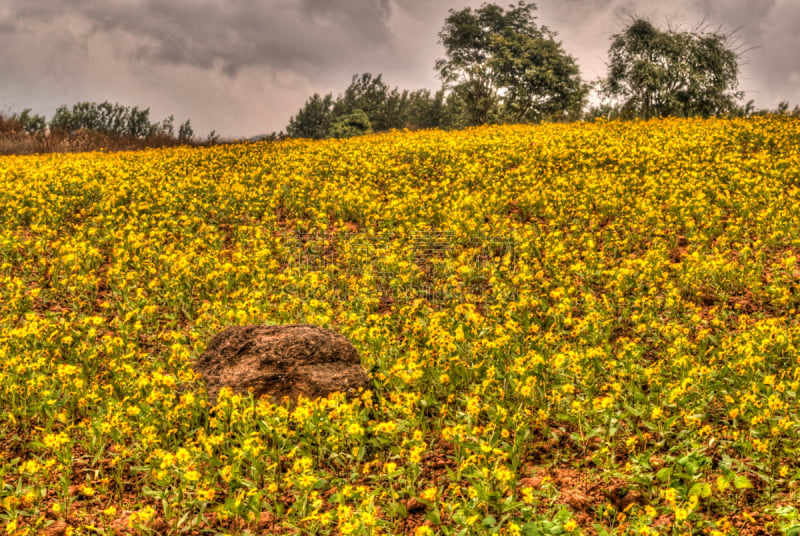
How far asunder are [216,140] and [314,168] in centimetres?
1467

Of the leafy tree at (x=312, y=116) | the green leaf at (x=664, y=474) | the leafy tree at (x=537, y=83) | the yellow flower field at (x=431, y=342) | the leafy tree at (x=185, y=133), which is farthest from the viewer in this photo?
the leafy tree at (x=312, y=116)

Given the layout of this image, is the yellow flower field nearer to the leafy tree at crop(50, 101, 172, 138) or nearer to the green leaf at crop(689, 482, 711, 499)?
the green leaf at crop(689, 482, 711, 499)

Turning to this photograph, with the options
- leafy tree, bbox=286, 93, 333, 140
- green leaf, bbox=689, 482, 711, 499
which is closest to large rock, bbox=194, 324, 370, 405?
green leaf, bbox=689, 482, 711, 499

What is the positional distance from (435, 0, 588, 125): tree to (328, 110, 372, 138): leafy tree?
8.20 metres

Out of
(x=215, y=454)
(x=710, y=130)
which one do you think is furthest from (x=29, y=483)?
(x=710, y=130)

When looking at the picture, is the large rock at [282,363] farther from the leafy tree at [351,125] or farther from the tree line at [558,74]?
the leafy tree at [351,125]

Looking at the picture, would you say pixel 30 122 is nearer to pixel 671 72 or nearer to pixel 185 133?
pixel 185 133

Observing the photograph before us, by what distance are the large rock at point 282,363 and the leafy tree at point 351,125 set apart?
44.0 m

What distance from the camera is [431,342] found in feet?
21.6

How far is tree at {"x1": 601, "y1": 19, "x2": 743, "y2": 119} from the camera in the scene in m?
37.8

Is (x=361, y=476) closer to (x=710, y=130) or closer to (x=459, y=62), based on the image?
(x=710, y=130)

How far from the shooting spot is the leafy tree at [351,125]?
48.9 m

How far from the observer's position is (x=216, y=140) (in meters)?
A: 28.0

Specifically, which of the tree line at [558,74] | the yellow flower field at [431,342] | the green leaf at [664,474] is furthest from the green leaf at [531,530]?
the tree line at [558,74]
